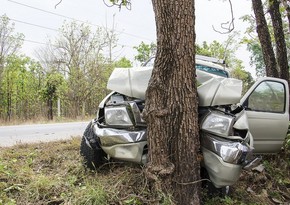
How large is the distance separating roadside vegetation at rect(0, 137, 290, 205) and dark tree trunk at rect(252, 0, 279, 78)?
A: 270 centimetres

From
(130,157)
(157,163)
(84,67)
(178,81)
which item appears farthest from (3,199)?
(84,67)

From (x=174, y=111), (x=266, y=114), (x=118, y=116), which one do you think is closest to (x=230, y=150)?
(x=174, y=111)

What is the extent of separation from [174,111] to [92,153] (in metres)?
1.17

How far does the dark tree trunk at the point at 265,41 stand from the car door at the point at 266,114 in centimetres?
206

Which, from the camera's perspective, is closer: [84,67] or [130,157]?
[130,157]

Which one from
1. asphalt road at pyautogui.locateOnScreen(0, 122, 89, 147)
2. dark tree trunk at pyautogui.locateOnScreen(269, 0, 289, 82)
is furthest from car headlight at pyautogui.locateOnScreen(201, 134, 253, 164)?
Result: dark tree trunk at pyautogui.locateOnScreen(269, 0, 289, 82)

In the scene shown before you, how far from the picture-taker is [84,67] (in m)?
22.8

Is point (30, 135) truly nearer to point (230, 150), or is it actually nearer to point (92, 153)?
point (92, 153)

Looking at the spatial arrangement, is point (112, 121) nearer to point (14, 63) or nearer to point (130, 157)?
point (130, 157)

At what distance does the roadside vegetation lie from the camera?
3.11 metres

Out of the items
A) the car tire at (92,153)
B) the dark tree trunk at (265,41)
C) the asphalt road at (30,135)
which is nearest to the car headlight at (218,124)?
the car tire at (92,153)

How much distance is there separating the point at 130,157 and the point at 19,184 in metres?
1.19

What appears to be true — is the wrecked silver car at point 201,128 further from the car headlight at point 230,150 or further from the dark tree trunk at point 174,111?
the dark tree trunk at point 174,111

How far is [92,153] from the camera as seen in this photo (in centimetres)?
373
